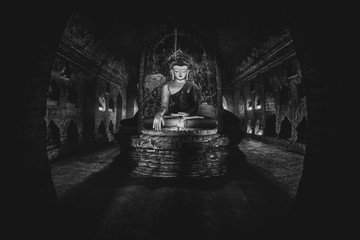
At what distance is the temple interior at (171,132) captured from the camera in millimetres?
1443

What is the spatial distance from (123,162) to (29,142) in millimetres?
3251

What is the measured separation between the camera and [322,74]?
145 centimetres

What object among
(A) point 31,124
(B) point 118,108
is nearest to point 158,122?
(A) point 31,124

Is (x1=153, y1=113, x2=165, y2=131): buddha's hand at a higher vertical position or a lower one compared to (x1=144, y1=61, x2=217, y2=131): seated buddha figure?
lower

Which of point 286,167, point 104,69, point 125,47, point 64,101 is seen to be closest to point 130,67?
point 125,47

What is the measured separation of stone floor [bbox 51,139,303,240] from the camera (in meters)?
1.71

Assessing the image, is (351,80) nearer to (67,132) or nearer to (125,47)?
(67,132)

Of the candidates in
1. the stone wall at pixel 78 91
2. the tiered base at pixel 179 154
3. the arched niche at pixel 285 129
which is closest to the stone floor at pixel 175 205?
the tiered base at pixel 179 154

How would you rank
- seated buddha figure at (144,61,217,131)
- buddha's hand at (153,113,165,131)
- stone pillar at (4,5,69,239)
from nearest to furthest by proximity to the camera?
1. stone pillar at (4,5,69,239)
2. buddha's hand at (153,113,165,131)
3. seated buddha figure at (144,61,217,131)

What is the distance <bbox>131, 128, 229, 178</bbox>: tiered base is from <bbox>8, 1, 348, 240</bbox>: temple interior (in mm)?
24

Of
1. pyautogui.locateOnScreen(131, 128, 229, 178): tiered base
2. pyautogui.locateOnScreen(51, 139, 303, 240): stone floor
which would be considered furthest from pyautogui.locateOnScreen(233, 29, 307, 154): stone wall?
pyautogui.locateOnScreen(131, 128, 229, 178): tiered base

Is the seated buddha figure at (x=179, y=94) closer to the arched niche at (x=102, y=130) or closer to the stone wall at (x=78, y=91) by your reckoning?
the stone wall at (x=78, y=91)

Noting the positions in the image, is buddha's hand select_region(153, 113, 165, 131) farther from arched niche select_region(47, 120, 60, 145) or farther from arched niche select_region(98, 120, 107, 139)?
arched niche select_region(98, 120, 107, 139)

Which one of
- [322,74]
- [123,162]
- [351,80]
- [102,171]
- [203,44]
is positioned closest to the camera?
[351,80]
